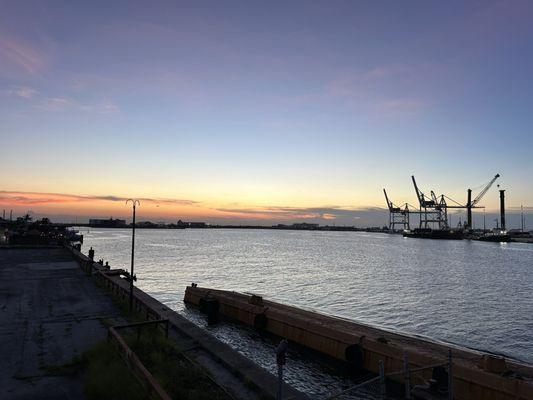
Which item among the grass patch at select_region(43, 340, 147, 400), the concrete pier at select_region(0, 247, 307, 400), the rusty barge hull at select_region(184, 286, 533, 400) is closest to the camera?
the grass patch at select_region(43, 340, 147, 400)

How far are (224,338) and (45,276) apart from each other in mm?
23748

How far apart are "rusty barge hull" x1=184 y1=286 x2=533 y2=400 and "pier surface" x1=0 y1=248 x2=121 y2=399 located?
10.5 metres

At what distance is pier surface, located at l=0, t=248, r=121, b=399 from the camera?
43.8ft

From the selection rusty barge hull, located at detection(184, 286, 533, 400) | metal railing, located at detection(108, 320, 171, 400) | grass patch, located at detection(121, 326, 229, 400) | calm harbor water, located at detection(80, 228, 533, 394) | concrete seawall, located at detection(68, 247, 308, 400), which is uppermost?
metal railing, located at detection(108, 320, 171, 400)

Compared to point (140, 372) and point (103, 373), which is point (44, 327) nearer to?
point (103, 373)

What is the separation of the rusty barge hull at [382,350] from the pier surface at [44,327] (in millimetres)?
10517

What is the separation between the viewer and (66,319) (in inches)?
898

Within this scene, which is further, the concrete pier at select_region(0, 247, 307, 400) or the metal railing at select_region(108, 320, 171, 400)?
the concrete pier at select_region(0, 247, 307, 400)

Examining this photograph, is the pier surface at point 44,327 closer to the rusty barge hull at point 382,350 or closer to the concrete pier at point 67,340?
the concrete pier at point 67,340

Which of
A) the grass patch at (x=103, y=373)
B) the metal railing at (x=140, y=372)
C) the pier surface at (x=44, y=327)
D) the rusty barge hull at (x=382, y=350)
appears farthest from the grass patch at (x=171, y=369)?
the rusty barge hull at (x=382, y=350)

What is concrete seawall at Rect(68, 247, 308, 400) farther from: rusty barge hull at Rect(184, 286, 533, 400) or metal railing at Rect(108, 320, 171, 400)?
rusty barge hull at Rect(184, 286, 533, 400)

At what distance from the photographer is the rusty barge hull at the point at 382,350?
51.2 ft

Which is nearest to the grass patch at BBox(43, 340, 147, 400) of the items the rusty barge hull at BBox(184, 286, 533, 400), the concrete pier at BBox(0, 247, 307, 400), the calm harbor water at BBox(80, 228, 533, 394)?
the concrete pier at BBox(0, 247, 307, 400)

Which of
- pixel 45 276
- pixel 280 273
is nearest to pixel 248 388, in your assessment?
pixel 45 276
